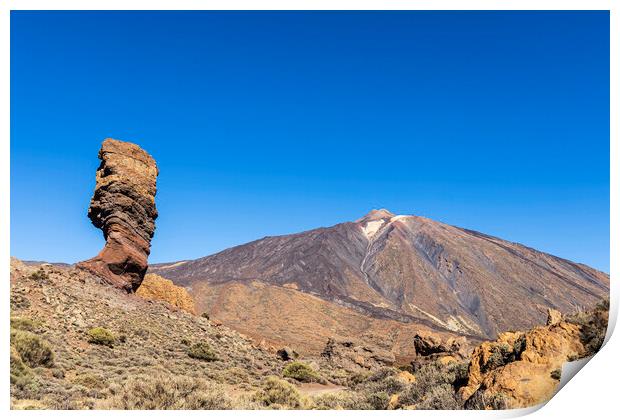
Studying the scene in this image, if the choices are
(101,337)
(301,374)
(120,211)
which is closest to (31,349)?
(101,337)

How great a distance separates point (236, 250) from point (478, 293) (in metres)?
65.0

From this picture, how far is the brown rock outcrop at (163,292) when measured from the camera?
27500mm

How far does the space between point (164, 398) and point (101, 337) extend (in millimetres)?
10499

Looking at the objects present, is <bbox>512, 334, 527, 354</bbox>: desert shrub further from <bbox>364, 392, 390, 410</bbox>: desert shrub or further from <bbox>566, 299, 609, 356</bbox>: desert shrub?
<bbox>364, 392, 390, 410</bbox>: desert shrub

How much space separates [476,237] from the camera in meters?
145

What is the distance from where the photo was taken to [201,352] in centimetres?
2152

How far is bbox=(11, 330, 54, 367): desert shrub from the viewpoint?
508 inches

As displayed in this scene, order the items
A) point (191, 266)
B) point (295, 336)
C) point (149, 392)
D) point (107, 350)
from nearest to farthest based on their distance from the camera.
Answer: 1. point (149, 392)
2. point (107, 350)
3. point (295, 336)
4. point (191, 266)

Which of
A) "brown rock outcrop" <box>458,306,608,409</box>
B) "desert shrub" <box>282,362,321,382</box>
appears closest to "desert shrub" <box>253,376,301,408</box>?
"brown rock outcrop" <box>458,306,608,409</box>

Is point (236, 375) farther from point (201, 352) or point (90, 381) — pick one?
point (90, 381)
